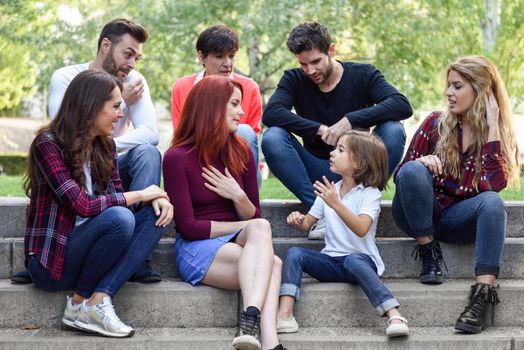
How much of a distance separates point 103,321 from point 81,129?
97 cm

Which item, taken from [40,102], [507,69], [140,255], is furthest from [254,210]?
[40,102]

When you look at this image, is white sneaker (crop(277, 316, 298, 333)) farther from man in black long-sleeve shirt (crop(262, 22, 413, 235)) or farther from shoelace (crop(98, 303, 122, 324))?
man in black long-sleeve shirt (crop(262, 22, 413, 235))

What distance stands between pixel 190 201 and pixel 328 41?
154 cm

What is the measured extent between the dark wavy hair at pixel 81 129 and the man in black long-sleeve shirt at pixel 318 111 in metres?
1.17

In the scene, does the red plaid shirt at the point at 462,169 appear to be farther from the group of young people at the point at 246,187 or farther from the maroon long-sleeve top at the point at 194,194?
the maroon long-sleeve top at the point at 194,194

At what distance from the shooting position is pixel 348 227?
15.8ft

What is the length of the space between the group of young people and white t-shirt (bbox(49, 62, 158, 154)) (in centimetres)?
1

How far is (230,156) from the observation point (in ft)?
16.0

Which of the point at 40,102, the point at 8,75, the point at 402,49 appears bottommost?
the point at 40,102

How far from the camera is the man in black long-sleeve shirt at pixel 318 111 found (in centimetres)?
535

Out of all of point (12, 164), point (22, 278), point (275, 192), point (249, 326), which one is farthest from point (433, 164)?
point (12, 164)

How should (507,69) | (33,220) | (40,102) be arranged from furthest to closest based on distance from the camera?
(40,102) < (507,69) < (33,220)

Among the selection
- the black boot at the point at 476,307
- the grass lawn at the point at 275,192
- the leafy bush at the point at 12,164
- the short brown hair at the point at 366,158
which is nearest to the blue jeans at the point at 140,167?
the short brown hair at the point at 366,158

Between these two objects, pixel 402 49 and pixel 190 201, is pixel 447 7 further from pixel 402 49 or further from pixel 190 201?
pixel 190 201
